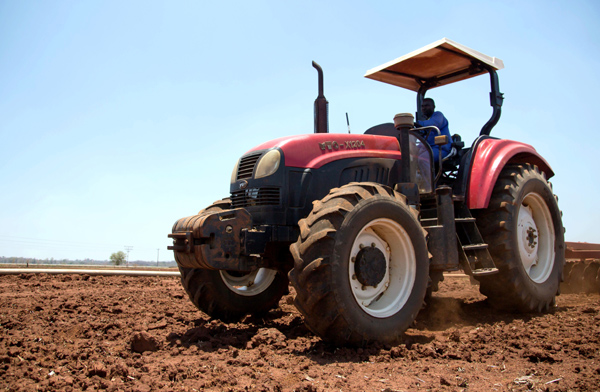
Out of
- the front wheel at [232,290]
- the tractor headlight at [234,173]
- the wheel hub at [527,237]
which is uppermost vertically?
the tractor headlight at [234,173]

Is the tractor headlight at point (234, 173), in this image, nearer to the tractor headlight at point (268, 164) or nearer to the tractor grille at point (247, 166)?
the tractor grille at point (247, 166)

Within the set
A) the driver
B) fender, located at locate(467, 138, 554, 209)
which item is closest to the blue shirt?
the driver

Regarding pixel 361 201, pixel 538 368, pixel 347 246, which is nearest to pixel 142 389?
pixel 347 246

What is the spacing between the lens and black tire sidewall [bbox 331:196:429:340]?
3.81m

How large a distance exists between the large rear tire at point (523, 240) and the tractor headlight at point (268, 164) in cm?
273

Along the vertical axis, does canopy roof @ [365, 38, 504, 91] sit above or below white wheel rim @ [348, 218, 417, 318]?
above

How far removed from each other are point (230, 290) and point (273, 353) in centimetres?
166

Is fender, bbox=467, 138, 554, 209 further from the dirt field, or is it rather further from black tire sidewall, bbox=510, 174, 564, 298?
the dirt field

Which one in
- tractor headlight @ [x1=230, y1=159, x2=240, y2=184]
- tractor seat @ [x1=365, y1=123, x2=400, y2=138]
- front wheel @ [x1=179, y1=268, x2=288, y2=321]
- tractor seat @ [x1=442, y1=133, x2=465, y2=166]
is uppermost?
tractor seat @ [x1=365, y1=123, x2=400, y2=138]

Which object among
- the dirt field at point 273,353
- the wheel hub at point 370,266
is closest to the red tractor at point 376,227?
the wheel hub at point 370,266

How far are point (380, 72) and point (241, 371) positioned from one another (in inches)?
199

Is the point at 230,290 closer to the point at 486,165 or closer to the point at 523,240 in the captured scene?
the point at 486,165

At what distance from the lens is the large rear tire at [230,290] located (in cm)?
516

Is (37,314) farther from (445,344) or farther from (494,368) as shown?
(494,368)
